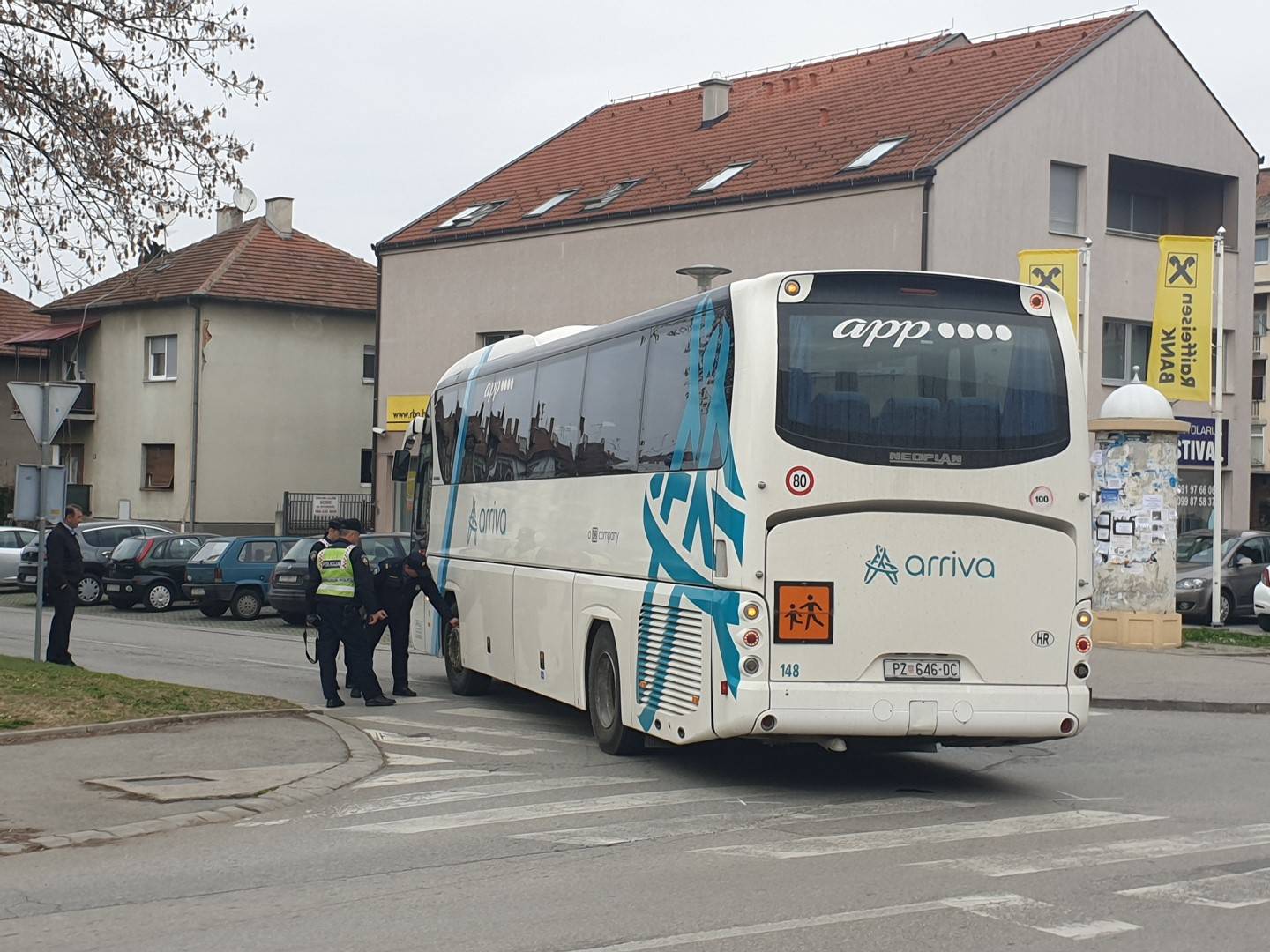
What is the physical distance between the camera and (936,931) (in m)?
6.88

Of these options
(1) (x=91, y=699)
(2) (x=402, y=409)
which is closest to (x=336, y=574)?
(1) (x=91, y=699)

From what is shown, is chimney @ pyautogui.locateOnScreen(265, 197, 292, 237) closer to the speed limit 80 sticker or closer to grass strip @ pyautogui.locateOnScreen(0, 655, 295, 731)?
grass strip @ pyautogui.locateOnScreen(0, 655, 295, 731)

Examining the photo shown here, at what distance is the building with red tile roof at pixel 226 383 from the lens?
48312 millimetres

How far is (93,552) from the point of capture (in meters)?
35.9

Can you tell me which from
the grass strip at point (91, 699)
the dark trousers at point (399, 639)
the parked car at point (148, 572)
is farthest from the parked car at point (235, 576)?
the grass strip at point (91, 699)

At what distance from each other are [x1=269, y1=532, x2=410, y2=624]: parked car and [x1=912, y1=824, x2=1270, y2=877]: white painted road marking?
63.9 ft

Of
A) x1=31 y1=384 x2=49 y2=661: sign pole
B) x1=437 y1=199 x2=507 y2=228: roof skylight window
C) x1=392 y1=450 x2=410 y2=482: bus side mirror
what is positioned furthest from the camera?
x1=437 y1=199 x2=507 y2=228: roof skylight window

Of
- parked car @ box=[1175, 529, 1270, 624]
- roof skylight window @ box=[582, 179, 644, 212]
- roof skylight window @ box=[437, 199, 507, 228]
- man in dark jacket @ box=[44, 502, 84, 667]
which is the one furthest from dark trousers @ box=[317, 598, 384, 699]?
roof skylight window @ box=[437, 199, 507, 228]

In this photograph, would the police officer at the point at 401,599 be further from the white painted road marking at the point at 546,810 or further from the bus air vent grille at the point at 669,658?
the white painted road marking at the point at 546,810

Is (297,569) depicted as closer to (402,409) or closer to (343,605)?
(343,605)

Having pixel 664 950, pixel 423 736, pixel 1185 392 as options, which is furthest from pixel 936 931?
pixel 1185 392

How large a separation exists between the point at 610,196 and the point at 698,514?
96.3 feet

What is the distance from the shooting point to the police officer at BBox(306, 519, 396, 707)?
51.4 feet

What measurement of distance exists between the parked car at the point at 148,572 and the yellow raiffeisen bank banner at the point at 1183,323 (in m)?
18.6
